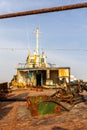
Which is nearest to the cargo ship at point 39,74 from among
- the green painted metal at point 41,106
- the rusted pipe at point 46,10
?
the green painted metal at point 41,106

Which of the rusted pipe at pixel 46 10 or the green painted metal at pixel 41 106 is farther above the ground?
the rusted pipe at pixel 46 10

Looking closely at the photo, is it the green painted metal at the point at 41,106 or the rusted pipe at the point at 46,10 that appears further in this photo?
the green painted metal at the point at 41,106

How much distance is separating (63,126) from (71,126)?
27 cm

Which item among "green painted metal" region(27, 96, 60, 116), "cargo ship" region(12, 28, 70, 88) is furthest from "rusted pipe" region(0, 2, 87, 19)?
"cargo ship" region(12, 28, 70, 88)

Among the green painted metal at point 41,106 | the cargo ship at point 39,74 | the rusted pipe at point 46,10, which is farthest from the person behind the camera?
the cargo ship at point 39,74

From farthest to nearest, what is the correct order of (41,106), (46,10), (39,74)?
1. (39,74)
2. (41,106)
3. (46,10)

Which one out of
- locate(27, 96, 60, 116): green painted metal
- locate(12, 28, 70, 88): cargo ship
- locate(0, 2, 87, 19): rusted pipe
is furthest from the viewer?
locate(12, 28, 70, 88): cargo ship

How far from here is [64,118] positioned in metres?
11.1

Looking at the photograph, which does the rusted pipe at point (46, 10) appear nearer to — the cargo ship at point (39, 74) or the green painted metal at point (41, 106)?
the green painted metal at point (41, 106)

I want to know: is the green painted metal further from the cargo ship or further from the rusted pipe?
the cargo ship

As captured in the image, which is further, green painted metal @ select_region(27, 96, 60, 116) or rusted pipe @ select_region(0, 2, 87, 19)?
green painted metal @ select_region(27, 96, 60, 116)

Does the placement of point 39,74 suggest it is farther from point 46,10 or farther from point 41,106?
point 46,10

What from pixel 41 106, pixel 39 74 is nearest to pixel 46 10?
pixel 41 106

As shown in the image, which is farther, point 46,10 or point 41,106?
point 41,106
